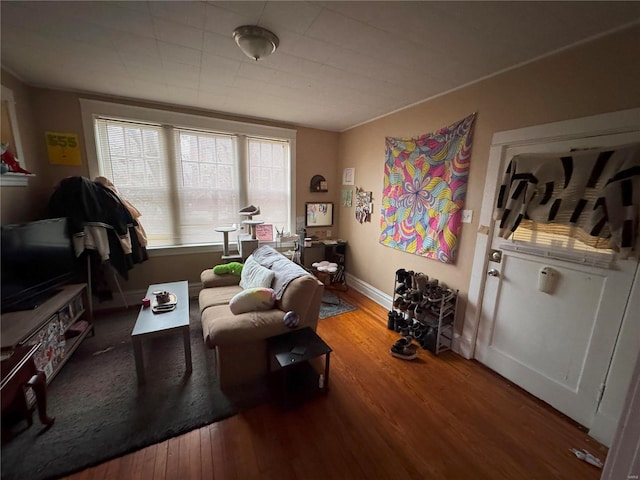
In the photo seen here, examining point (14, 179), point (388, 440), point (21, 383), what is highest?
point (14, 179)

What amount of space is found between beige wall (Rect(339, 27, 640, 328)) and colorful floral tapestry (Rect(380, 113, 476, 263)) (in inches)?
3.1

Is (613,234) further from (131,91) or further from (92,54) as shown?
(131,91)

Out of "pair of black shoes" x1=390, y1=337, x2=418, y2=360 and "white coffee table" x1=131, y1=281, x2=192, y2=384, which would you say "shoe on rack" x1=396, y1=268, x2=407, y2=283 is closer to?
"pair of black shoes" x1=390, y1=337, x2=418, y2=360

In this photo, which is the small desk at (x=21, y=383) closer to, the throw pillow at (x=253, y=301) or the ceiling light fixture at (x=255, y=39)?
the throw pillow at (x=253, y=301)

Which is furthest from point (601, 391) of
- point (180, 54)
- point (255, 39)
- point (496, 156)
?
point (180, 54)

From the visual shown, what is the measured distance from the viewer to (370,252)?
3469 millimetres

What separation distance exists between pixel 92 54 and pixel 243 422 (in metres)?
2.78

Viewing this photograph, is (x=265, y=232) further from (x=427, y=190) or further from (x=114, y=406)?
(x=114, y=406)

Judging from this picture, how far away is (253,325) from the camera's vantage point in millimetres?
1771

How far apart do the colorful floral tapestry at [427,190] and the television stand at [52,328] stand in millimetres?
3080

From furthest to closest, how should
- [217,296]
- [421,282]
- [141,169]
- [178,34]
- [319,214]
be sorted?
1. [319,214]
2. [141,169]
3. [421,282]
4. [217,296]
5. [178,34]

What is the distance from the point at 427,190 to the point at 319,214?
182 centimetres

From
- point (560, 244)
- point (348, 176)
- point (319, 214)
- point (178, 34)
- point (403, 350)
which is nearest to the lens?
point (178, 34)

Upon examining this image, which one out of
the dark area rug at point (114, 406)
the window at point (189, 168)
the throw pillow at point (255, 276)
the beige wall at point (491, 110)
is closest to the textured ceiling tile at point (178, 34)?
the window at point (189, 168)
